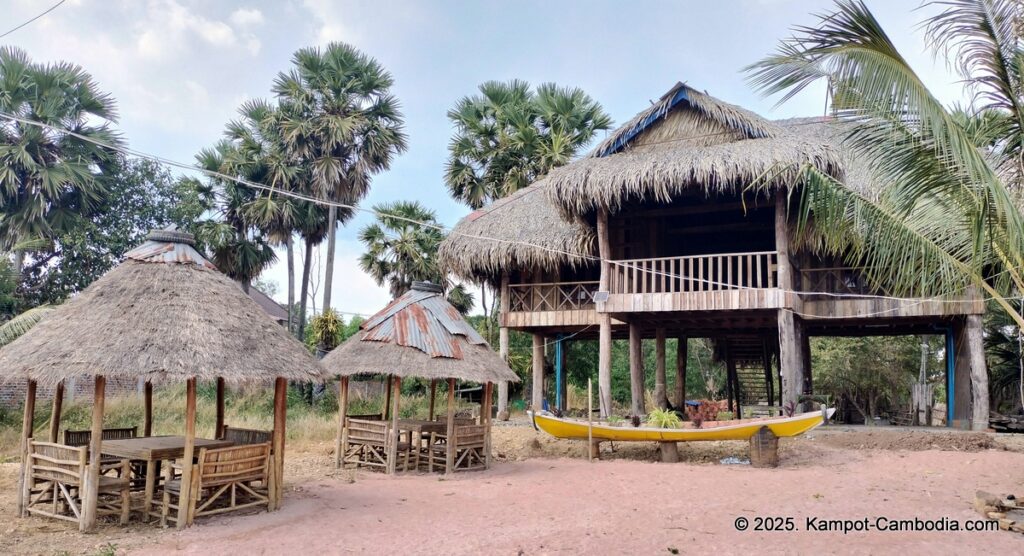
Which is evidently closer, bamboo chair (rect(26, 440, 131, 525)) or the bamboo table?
bamboo chair (rect(26, 440, 131, 525))

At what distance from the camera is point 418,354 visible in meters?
10.7

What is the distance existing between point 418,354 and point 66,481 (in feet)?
15.9

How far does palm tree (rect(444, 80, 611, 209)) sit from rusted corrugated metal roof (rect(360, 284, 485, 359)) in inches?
404

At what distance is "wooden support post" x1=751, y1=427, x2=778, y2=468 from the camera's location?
11172 millimetres

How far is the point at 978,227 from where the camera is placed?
5949 mm

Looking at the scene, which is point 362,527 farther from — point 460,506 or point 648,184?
point 648,184

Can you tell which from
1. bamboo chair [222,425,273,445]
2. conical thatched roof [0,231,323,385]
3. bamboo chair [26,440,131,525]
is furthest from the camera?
bamboo chair [222,425,273,445]

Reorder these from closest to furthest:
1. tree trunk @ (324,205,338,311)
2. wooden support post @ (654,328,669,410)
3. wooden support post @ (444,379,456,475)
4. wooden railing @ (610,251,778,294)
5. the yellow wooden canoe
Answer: wooden support post @ (444,379,456,475), the yellow wooden canoe, wooden railing @ (610,251,778,294), wooden support post @ (654,328,669,410), tree trunk @ (324,205,338,311)

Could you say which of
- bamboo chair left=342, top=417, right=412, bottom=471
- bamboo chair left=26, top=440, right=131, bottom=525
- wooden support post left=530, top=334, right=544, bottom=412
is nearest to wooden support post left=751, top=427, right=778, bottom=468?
bamboo chair left=342, top=417, right=412, bottom=471

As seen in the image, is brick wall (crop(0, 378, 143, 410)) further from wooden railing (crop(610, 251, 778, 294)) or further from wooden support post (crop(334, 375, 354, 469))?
wooden railing (crop(610, 251, 778, 294))

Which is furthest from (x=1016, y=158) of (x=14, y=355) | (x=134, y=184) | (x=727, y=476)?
A: (x=134, y=184)

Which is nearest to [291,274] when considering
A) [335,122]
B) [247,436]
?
[335,122]

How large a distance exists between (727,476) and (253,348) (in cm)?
690

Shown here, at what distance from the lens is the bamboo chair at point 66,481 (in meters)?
6.88
